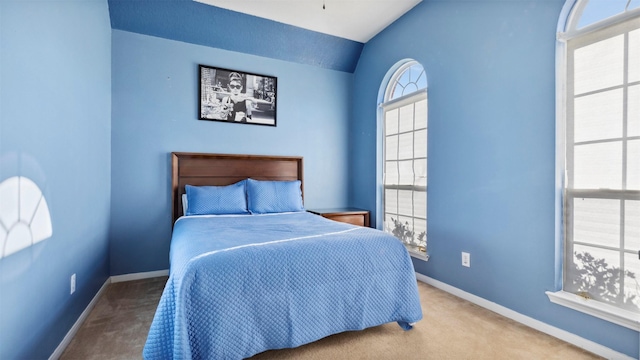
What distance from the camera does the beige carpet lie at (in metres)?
1.67

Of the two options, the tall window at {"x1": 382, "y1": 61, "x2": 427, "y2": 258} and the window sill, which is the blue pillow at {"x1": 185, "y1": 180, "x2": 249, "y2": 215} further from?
the window sill

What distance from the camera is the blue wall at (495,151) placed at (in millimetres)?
1926

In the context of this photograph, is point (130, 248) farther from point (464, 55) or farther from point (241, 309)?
point (464, 55)

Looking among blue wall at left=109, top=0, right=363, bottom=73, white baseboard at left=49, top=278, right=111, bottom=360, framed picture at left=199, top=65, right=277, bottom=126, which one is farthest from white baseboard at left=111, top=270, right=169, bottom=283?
blue wall at left=109, top=0, right=363, bottom=73

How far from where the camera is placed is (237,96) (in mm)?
3418

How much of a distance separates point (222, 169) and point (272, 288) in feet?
6.99

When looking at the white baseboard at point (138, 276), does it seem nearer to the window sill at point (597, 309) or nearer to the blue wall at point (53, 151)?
the blue wall at point (53, 151)

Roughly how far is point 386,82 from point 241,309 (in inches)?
117

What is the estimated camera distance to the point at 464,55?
8.16ft

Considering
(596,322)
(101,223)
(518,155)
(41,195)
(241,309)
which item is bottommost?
(596,322)

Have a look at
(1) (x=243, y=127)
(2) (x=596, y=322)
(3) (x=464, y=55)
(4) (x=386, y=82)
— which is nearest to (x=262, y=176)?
(1) (x=243, y=127)

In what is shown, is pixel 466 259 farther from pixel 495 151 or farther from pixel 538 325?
pixel 495 151

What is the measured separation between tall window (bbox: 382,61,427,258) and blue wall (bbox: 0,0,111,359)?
279 centimetres

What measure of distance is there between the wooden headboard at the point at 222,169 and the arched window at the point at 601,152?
2651mm
